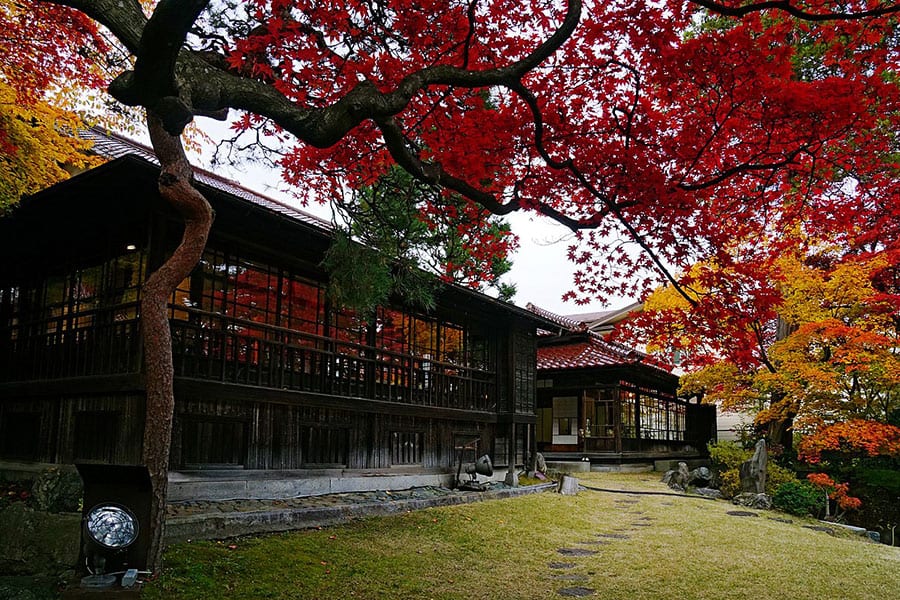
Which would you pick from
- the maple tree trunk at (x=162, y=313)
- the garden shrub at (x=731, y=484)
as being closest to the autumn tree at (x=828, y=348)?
the garden shrub at (x=731, y=484)

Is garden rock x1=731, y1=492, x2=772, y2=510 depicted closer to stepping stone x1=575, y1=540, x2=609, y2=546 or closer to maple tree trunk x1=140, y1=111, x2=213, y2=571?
stepping stone x1=575, y1=540, x2=609, y2=546

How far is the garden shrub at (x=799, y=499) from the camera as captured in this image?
1598 centimetres

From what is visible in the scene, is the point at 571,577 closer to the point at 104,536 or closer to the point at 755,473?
the point at 104,536

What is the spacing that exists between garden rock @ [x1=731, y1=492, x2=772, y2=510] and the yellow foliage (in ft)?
52.8

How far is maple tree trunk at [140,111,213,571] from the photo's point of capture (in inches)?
250

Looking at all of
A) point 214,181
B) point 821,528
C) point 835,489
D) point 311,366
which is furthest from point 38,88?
point 835,489

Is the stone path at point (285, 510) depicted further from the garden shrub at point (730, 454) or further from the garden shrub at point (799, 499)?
the garden shrub at point (730, 454)

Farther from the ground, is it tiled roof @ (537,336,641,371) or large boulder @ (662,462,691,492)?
tiled roof @ (537,336,641,371)

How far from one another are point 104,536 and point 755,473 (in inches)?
613

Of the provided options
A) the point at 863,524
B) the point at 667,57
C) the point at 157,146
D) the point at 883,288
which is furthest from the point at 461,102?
the point at 863,524

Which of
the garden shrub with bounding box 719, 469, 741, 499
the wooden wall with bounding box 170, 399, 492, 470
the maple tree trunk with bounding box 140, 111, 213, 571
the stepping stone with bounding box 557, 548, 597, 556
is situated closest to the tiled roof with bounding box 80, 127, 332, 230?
the wooden wall with bounding box 170, 399, 492, 470

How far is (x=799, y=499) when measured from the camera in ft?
52.9

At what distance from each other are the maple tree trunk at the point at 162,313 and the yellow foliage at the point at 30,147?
5702mm

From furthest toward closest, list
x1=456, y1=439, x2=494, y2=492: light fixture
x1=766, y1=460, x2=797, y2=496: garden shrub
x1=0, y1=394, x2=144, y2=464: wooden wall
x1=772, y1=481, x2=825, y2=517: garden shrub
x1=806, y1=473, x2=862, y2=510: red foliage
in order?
x1=766, y1=460, x2=797, y2=496: garden shrub → x1=806, y1=473, x2=862, y2=510: red foliage → x1=772, y1=481, x2=825, y2=517: garden shrub → x1=456, y1=439, x2=494, y2=492: light fixture → x1=0, y1=394, x2=144, y2=464: wooden wall
